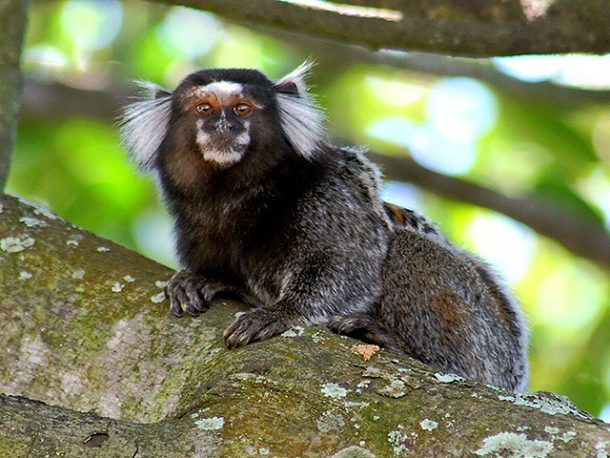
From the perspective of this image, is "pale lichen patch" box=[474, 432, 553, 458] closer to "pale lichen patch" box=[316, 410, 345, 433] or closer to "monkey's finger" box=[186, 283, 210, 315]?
"pale lichen patch" box=[316, 410, 345, 433]

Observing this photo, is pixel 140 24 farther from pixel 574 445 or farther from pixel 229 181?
pixel 574 445

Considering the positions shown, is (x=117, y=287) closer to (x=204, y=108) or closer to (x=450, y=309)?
(x=204, y=108)

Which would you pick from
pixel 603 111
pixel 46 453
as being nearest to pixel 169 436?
pixel 46 453

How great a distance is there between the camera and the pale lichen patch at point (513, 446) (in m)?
2.36

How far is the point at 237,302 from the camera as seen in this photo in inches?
151

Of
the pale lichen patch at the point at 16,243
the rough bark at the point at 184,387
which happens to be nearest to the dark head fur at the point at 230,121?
the rough bark at the point at 184,387

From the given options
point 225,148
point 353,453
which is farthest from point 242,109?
point 353,453

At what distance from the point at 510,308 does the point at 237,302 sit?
1.31 m

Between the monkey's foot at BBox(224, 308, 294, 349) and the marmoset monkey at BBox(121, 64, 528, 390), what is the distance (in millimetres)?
96

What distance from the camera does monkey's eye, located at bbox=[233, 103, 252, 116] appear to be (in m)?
4.26

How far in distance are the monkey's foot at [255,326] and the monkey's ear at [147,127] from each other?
127cm

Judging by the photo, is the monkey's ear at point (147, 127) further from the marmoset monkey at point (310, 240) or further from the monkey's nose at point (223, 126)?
the monkey's nose at point (223, 126)

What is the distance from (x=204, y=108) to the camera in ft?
14.1

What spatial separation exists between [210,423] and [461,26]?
2012 mm
